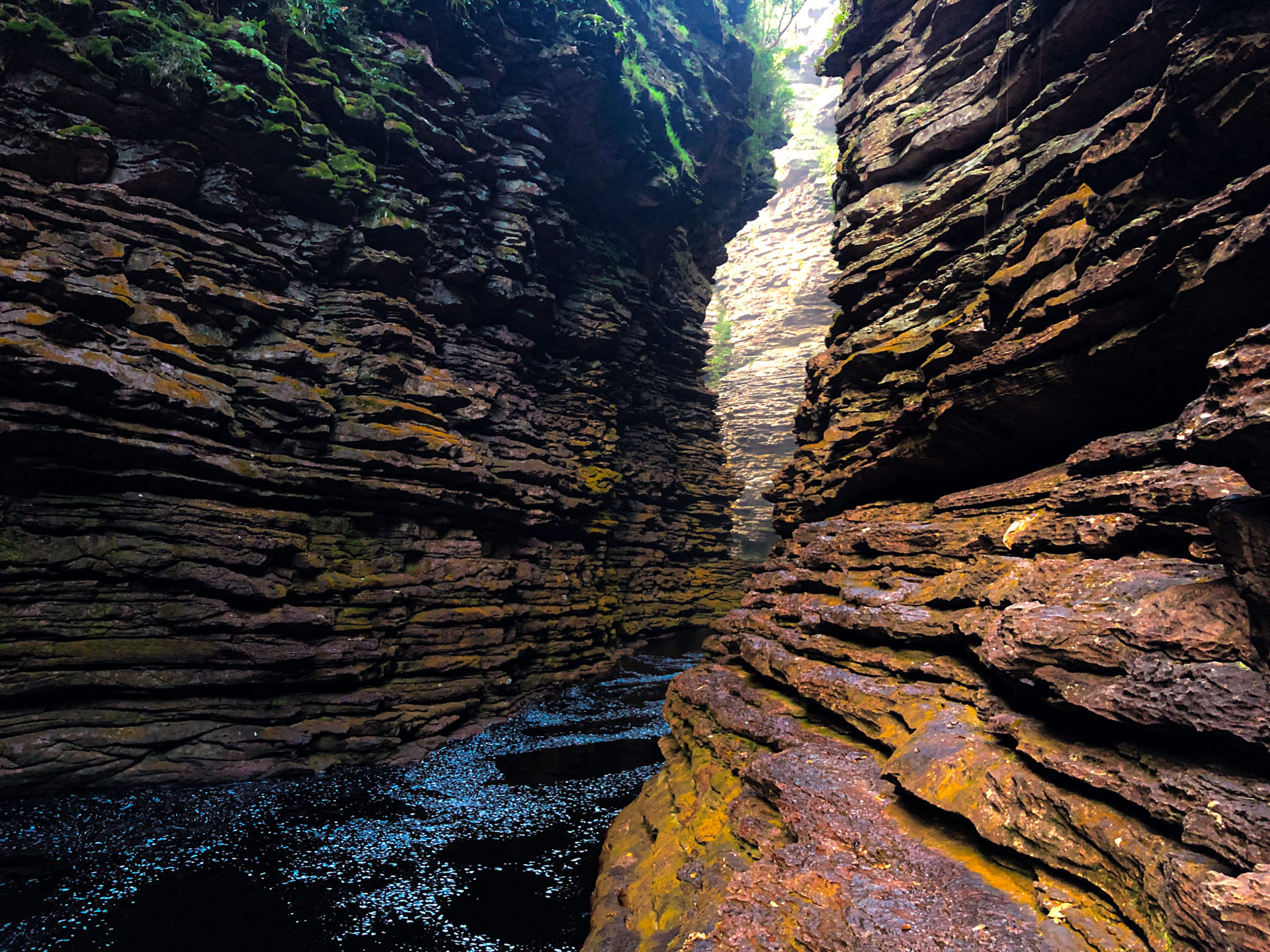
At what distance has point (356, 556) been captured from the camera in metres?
15.4

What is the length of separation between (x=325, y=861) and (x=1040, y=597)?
10900 millimetres

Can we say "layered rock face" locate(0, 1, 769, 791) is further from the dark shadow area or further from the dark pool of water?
the dark shadow area

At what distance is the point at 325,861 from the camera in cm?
873

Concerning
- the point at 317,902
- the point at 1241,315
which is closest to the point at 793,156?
the point at 1241,315

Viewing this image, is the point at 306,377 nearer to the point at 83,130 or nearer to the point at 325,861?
the point at 83,130

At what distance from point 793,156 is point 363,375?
78119 mm

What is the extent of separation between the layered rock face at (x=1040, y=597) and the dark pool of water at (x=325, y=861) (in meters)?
1.81

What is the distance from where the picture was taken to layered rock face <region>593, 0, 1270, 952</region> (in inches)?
128

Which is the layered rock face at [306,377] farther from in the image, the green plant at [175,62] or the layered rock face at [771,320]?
the layered rock face at [771,320]

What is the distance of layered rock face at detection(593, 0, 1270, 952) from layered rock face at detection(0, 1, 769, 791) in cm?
926

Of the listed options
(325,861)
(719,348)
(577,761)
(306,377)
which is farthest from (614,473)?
(719,348)

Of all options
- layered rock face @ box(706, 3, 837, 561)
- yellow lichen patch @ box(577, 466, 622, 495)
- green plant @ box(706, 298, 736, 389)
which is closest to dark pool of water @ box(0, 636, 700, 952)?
yellow lichen patch @ box(577, 466, 622, 495)

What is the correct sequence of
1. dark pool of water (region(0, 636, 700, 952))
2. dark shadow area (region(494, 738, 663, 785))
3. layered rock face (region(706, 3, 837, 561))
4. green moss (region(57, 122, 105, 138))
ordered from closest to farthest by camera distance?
dark pool of water (region(0, 636, 700, 952))
dark shadow area (region(494, 738, 663, 785))
green moss (region(57, 122, 105, 138))
layered rock face (region(706, 3, 837, 561))

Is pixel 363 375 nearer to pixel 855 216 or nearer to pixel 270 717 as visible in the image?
pixel 270 717
